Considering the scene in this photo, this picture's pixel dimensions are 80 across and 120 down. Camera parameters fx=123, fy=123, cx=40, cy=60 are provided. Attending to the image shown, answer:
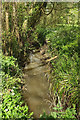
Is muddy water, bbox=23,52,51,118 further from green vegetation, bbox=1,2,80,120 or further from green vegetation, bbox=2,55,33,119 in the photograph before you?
green vegetation, bbox=2,55,33,119

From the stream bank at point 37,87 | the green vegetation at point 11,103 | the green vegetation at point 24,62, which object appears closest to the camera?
the green vegetation at point 11,103

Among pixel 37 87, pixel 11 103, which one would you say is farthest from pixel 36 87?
pixel 11 103

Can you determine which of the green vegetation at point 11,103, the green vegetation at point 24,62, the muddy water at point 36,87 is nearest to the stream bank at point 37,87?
the muddy water at point 36,87

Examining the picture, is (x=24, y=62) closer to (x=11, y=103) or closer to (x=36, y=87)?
(x=36, y=87)

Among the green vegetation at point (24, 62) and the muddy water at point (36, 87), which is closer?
the green vegetation at point (24, 62)

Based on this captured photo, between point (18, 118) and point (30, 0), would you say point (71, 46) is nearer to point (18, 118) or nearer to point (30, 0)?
point (30, 0)

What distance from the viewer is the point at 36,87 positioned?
3188 millimetres

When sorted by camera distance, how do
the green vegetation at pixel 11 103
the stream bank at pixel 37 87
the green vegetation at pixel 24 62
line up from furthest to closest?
the stream bank at pixel 37 87, the green vegetation at pixel 24 62, the green vegetation at pixel 11 103

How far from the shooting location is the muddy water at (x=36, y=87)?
101 inches

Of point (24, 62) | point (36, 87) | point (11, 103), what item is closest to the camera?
point (11, 103)

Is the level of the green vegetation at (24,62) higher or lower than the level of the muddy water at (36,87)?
higher

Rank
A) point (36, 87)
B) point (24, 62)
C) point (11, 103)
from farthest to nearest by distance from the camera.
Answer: point (24, 62), point (36, 87), point (11, 103)

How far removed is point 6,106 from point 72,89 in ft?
4.13

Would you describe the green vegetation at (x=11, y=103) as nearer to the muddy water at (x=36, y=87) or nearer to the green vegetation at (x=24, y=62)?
the green vegetation at (x=24, y=62)
